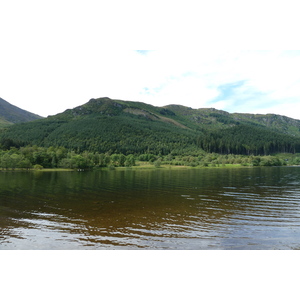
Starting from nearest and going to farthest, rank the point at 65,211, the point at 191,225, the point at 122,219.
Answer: the point at 191,225, the point at 122,219, the point at 65,211

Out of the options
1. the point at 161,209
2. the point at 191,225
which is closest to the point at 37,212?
the point at 161,209

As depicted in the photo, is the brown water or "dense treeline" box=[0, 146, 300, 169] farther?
"dense treeline" box=[0, 146, 300, 169]

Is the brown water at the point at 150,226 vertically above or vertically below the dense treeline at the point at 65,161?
below

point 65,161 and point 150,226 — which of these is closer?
point 150,226

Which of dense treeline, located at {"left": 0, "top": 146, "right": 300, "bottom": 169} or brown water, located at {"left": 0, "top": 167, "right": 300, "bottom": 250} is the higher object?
dense treeline, located at {"left": 0, "top": 146, "right": 300, "bottom": 169}

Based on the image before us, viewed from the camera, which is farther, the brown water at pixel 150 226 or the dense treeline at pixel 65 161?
the dense treeline at pixel 65 161

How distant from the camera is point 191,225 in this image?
52.2 ft

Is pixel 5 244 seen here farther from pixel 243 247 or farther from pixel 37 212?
pixel 243 247

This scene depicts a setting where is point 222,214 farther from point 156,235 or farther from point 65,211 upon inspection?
point 65,211

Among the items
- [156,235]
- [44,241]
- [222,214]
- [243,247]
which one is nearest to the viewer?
[243,247]

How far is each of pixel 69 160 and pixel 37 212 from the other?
366ft

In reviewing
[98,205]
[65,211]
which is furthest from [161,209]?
[65,211]

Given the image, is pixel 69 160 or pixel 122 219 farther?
pixel 69 160

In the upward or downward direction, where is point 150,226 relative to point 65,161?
downward
